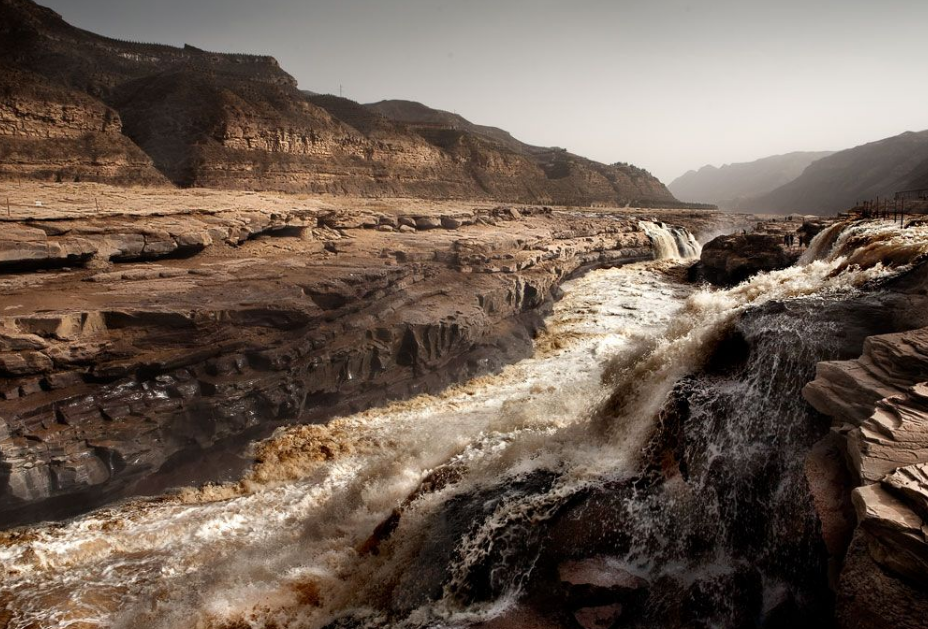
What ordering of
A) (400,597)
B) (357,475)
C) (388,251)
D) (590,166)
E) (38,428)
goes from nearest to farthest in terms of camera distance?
1. (400,597)
2. (38,428)
3. (357,475)
4. (388,251)
5. (590,166)

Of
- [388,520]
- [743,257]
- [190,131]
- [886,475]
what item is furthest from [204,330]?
[190,131]

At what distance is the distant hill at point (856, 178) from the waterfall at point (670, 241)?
3145 centimetres

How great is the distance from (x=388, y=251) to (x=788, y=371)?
Answer: 940cm

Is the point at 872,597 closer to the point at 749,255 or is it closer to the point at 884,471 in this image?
the point at 884,471

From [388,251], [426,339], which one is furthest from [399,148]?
[426,339]

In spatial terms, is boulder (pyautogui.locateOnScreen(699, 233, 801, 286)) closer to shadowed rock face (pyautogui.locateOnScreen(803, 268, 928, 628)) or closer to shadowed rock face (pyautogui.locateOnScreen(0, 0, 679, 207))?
shadowed rock face (pyautogui.locateOnScreen(803, 268, 928, 628))

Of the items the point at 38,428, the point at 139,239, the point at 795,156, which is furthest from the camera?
the point at 795,156

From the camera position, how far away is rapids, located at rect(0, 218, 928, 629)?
4906 mm

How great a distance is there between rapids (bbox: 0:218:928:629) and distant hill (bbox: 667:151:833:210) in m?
98.1

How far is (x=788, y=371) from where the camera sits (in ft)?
18.0

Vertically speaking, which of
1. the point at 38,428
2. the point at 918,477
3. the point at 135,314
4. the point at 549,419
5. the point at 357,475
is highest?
the point at 135,314

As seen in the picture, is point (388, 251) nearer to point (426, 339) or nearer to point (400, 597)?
point (426, 339)

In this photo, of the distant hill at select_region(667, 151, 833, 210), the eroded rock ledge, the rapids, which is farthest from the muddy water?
the distant hill at select_region(667, 151, 833, 210)

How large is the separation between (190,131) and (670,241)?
25.6 meters
